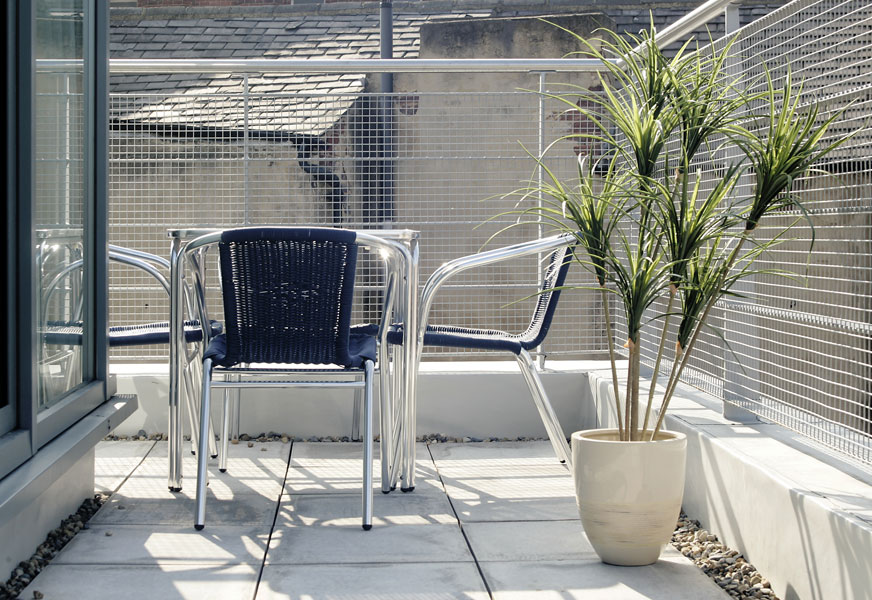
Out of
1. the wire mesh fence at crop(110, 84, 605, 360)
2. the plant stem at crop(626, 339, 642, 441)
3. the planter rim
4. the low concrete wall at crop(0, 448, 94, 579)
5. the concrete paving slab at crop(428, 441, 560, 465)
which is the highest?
the wire mesh fence at crop(110, 84, 605, 360)

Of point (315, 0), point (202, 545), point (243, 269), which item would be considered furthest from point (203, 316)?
point (315, 0)

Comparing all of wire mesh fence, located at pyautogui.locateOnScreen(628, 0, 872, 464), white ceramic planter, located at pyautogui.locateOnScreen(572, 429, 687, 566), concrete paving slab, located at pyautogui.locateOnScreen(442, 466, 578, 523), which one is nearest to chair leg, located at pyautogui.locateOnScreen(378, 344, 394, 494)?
concrete paving slab, located at pyautogui.locateOnScreen(442, 466, 578, 523)

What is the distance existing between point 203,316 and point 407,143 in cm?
138

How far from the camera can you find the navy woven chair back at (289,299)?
2885 millimetres

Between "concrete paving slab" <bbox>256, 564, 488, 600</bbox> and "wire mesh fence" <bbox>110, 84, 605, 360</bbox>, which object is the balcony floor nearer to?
"concrete paving slab" <bbox>256, 564, 488, 600</bbox>

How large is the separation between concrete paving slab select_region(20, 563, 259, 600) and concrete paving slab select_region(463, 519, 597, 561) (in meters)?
0.61

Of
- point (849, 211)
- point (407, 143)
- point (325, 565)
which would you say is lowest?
point (325, 565)

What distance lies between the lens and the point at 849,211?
7.68 ft

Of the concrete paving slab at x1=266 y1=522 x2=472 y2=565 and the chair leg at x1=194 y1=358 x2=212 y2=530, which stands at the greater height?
the chair leg at x1=194 y1=358 x2=212 y2=530

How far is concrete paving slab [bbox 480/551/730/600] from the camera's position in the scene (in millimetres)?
2314

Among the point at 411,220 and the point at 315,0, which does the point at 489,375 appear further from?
the point at 315,0

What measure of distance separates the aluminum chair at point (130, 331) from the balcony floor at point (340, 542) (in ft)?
1.14

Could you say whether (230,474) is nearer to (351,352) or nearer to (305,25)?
(351,352)

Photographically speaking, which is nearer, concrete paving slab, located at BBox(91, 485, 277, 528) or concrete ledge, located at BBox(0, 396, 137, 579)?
concrete ledge, located at BBox(0, 396, 137, 579)
